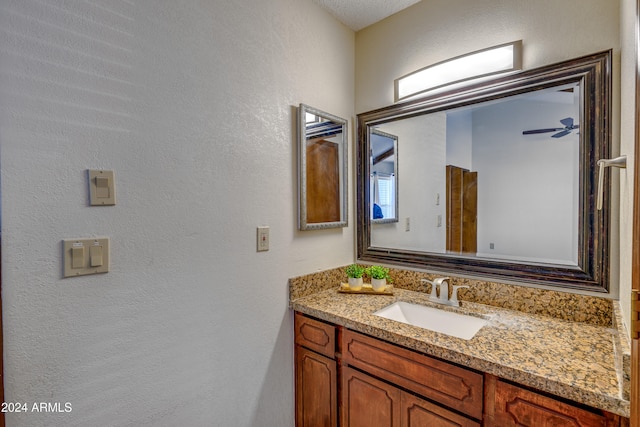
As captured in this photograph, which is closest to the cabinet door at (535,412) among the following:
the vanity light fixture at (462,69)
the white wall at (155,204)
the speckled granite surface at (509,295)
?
the speckled granite surface at (509,295)

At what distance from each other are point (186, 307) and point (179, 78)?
89 cm

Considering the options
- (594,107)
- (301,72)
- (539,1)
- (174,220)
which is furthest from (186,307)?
(539,1)

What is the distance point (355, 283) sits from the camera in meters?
1.74

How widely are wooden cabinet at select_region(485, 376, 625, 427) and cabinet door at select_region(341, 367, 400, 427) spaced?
351 mm

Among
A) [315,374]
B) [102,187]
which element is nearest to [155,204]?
[102,187]

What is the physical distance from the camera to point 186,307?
1190 millimetres

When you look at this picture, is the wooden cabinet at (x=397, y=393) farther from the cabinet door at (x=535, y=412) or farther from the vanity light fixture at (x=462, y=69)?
the vanity light fixture at (x=462, y=69)

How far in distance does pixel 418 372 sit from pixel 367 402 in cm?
31

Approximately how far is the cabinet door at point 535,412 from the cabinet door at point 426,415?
117mm

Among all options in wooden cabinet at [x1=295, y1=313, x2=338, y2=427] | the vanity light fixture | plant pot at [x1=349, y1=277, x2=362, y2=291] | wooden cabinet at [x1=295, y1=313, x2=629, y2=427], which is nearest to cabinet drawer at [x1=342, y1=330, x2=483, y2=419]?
wooden cabinet at [x1=295, y1=313, x2=629, y2=427]

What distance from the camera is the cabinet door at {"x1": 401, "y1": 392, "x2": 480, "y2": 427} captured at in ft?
3.41

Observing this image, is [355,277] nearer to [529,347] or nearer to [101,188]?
[529,347]

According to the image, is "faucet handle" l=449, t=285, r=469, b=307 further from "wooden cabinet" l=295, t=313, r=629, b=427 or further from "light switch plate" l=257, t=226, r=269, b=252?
"light switch plate" l=257, t=226, r=269, b=252

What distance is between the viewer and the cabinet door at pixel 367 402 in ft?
3.96
